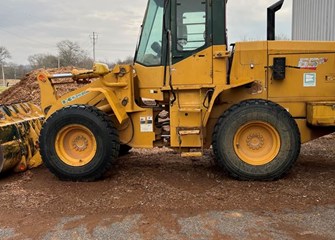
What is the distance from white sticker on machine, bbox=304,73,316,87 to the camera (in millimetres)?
6090

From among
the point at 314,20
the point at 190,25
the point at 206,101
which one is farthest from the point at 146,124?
the point at 314,20

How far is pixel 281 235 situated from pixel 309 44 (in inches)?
125

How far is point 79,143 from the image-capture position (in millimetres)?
6215

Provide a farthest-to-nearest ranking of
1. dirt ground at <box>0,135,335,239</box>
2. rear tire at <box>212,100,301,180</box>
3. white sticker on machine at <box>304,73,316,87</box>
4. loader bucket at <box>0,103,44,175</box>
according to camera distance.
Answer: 1. loader bucket at <box>0,103,44,175</box>
2. white sticker on machine at <box>304,73,316,87</box>
3. rear tire at <box>212,100,301,180</box>
4. dirt ground at <box>0,135,335,239</box>

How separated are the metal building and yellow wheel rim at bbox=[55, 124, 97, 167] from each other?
361 inches

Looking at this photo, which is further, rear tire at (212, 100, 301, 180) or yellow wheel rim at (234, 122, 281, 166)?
yellow wheel rim at (234, 122, 281, 166)

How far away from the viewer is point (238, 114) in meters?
5.79

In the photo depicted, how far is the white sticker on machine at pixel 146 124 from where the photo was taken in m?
6.32

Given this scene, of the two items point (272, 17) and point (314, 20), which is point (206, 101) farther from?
point (314, 20)

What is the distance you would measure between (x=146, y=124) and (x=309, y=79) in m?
2.60

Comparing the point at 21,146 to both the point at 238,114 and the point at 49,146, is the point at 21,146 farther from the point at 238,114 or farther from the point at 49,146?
the point at 238,114

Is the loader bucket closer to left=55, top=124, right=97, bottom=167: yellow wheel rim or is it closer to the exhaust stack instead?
left=55, top=124, right=97, bottom=167: yellow wheel rim

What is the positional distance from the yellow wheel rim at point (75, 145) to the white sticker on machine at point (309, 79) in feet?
11.0

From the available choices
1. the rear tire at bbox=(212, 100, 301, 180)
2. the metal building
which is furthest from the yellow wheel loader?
the metal building
